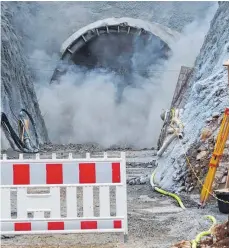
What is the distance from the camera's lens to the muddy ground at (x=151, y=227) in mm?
5785

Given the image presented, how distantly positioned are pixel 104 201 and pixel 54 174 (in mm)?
536

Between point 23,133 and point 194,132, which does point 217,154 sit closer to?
point 194,132

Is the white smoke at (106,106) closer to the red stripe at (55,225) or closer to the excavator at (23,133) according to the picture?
the excavator at (23,133)

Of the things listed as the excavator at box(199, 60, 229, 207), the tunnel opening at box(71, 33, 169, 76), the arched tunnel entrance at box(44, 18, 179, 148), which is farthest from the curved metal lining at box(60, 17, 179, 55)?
the excavator at box(199, 60, 229, 207)

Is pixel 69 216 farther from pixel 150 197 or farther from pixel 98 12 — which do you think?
pixel 98 12

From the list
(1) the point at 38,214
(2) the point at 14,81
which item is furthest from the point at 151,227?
(2) the point at 14,81

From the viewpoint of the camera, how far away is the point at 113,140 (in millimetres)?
29359

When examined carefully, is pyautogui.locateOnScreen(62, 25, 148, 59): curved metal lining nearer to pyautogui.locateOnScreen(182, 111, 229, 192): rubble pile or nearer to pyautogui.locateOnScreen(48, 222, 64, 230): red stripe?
pyautogui.locateOnScreen(182, 111, 229, 192): rubble pile

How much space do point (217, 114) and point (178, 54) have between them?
67.4ft

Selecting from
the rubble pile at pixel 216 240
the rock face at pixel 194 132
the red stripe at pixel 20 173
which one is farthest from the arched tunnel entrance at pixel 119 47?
the rubble pile at pixel 216 240

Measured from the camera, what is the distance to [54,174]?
5.63m

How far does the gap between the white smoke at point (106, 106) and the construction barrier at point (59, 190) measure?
922 inches

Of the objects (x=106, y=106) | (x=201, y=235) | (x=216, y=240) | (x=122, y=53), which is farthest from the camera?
(x=122, y=53)

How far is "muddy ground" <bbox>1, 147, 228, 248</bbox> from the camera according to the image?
5.79 meters
